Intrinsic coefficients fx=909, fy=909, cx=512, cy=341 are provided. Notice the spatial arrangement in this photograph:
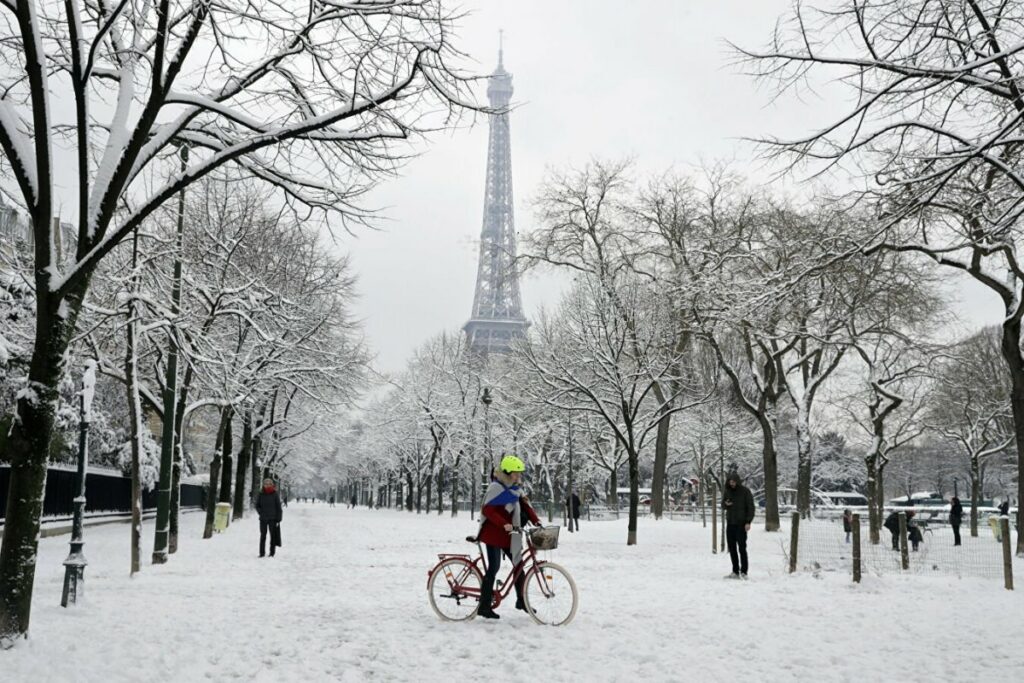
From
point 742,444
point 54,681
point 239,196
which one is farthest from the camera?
point 742,444

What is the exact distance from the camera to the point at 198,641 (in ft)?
27.1

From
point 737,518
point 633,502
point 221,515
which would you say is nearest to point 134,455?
point 737,518

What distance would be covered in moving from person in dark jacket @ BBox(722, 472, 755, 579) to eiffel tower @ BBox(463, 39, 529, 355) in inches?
1054

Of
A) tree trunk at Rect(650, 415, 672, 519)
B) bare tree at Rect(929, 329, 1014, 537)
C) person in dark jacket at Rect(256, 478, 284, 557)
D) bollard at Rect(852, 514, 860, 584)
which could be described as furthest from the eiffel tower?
bollard at Rect(852, 514, 860, 584)

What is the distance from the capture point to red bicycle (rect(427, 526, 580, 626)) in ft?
31.2

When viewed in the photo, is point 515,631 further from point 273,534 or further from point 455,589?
point 273,534

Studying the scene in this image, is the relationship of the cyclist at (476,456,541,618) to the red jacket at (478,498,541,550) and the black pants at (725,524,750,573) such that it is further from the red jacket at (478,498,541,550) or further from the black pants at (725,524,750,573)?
the black pants at (725,524,750,573)

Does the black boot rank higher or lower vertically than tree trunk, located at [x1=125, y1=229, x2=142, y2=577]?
lower

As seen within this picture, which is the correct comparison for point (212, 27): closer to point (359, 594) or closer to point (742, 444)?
point (359, 594)

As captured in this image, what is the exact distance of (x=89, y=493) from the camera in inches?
1025

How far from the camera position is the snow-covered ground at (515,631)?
7320 mm

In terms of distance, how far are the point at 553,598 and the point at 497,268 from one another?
48.2 metres

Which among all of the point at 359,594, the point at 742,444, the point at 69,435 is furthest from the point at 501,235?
the point at 359,594

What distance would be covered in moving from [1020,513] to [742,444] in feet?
115
